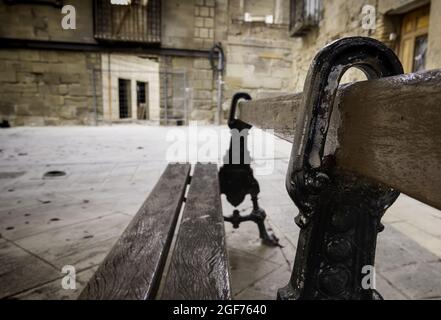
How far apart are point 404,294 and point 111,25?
12270 millimetres

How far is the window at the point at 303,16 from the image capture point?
9.18 metres

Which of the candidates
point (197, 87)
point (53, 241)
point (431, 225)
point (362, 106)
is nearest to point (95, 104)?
point (197, 87)

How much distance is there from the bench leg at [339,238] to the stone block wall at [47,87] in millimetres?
12241

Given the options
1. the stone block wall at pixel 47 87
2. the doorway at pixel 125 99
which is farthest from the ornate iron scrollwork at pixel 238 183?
the doorway at pixel 125 99

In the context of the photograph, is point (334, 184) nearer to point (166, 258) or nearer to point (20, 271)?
point (166, 258)

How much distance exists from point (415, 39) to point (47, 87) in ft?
37.4

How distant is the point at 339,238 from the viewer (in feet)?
2.41

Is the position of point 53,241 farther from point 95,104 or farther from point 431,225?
point 95,104

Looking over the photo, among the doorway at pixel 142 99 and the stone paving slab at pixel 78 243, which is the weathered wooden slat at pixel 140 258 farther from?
the doorway at pixel 142 99

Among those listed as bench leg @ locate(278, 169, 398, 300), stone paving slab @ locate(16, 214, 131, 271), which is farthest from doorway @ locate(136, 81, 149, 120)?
bench leg @ locate(278, 169, 398, 300)

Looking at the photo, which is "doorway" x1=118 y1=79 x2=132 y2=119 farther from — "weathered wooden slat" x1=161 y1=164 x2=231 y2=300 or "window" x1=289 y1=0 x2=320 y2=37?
"weathered wooden slat" x1=161 y1=164 x2=231 y2=300

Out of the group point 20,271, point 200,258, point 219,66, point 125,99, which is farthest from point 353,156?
point 125,99

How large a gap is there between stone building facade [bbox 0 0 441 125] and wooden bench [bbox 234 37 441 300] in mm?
10025

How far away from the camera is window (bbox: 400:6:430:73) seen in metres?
5.54
